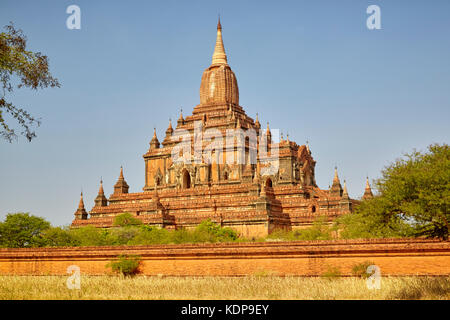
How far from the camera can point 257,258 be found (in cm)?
2097

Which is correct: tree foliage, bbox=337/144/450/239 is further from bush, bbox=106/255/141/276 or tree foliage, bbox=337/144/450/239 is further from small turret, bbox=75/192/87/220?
small turret, bbox=75/192/87/220

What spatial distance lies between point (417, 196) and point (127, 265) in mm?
10076

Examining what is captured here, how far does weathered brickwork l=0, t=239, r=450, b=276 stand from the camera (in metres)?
19.0

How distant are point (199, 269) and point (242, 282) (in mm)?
2677

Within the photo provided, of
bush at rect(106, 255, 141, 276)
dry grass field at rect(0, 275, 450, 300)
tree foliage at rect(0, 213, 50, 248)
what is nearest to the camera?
dry grass field at rect(0, 275, 450, 300)

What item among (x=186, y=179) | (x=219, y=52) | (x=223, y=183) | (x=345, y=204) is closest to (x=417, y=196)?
(x=345, y=204)

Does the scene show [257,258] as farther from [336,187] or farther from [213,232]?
[336,187]

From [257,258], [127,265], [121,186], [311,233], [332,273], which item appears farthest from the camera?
[121,186]

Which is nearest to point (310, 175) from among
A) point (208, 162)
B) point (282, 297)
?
point (208, 162)

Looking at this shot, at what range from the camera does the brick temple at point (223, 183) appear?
45250mm

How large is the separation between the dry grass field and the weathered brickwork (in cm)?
63

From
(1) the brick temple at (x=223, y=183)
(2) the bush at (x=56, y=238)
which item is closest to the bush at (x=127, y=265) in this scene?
(2) the bush at (x=56, y=238)

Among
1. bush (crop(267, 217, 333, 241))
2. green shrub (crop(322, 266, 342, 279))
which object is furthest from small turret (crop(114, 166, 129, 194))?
green shrub (crop(322, 266, 342, 279))

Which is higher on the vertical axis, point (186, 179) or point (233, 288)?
point (186, 179)
